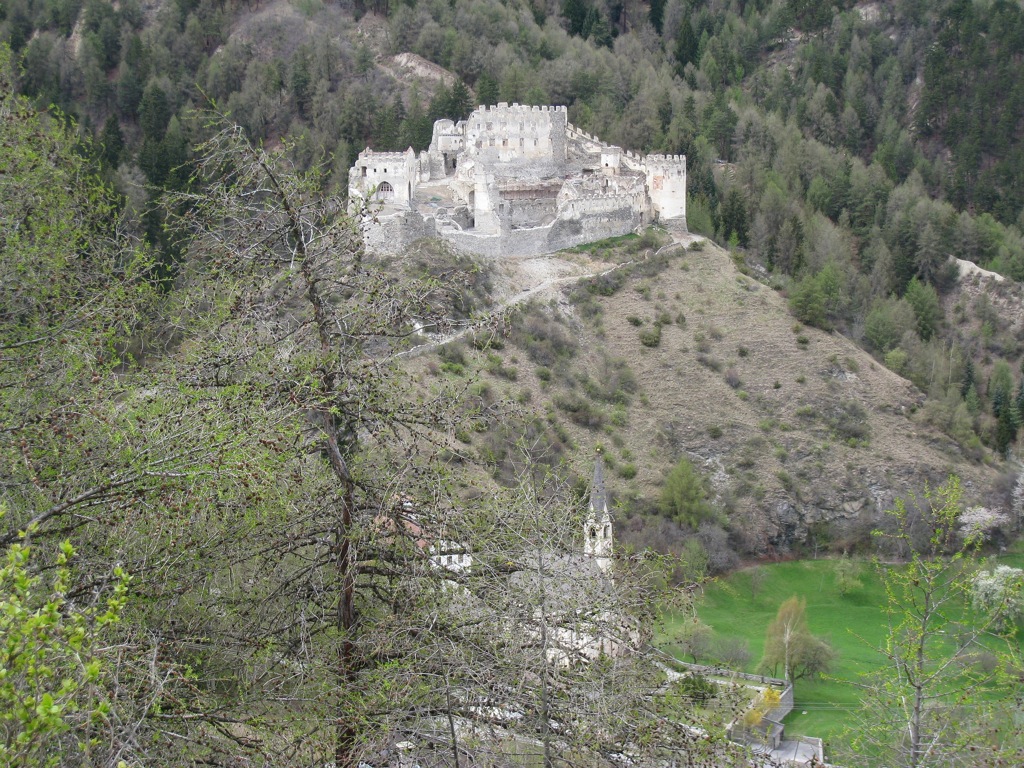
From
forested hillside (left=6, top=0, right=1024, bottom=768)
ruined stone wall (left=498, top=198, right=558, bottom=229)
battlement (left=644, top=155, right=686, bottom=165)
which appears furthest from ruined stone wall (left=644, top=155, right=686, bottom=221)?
ruined stone wall (left=498, top=198, right=558, bottom=229)

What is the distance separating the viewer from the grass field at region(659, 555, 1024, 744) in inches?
1332

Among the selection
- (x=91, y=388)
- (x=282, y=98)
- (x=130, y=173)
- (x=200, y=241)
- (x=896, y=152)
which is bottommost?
(x=896, y=152)

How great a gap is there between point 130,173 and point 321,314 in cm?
4988

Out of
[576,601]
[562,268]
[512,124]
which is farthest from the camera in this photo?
[512,124]

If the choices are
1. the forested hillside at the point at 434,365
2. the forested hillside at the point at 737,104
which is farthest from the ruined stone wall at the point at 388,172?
the forested hillside at the point at 737,104

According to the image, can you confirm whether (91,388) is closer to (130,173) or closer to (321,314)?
(321,314)

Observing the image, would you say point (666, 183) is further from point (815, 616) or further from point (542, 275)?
point (815, 616)

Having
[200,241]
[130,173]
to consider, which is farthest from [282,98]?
[200,241]

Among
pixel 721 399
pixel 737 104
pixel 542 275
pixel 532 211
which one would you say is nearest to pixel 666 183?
pixel 532 211

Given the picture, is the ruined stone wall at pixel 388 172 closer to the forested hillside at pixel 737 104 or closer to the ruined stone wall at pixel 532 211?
the ruined stone wall at pixel 532 211

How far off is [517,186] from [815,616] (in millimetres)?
22708

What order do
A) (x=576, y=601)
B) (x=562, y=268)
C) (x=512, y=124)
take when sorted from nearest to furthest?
(x=576, y=601) < (x=562, y=268) < (x=512, y=124)

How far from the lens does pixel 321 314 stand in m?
9.20

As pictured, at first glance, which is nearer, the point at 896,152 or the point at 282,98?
the point at 282,98
